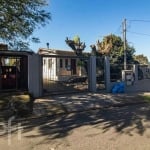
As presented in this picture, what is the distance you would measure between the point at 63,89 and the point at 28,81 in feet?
10.3

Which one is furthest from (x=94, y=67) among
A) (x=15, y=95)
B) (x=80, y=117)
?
(x=80, y=117)

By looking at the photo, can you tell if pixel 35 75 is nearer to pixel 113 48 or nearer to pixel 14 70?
pixel 14 70

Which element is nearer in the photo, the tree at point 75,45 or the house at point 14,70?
the house at point 14,70

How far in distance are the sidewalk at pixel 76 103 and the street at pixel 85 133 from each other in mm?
862

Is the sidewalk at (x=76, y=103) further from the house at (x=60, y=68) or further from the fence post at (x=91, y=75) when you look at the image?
the house at (x=60, y=68)

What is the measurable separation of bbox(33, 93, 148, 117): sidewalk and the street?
33.9 inches

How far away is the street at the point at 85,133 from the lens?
328 inches

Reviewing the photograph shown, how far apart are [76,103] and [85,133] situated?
5.86m

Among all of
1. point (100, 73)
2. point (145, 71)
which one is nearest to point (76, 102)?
point (100, 73)

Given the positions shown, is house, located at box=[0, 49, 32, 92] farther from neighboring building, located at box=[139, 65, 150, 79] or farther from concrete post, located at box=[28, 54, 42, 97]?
neighboring building, located at box=[139, 65, 150, 79]

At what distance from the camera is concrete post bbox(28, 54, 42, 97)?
1705 cm

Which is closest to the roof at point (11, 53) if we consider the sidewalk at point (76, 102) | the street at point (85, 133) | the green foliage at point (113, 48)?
the sidewalk at point (76, 102)

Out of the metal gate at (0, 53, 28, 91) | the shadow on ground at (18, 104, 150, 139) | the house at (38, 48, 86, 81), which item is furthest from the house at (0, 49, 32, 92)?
the shadow on ground at (18, 104, 150, 139)

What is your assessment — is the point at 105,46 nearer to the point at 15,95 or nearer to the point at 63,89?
the point at 63,89
